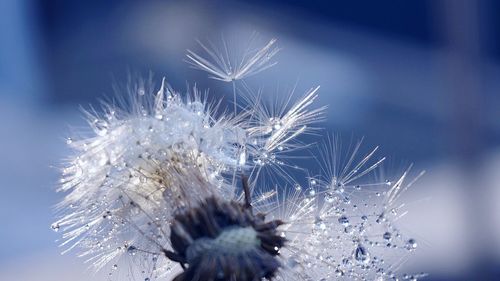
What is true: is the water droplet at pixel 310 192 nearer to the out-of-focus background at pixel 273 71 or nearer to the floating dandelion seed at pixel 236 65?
the floating dandelion seed at pixel 236 65

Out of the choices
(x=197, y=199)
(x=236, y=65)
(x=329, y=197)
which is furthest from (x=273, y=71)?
(x=197, y=199)

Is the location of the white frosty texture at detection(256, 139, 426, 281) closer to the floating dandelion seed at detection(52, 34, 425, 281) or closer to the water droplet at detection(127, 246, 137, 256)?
the floating dandelion seed at detection(52, 34, 425, 281)

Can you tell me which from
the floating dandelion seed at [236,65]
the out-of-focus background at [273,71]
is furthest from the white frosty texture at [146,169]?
the out-of-focus background at [273,71]

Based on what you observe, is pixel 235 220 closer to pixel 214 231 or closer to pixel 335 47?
pixel 214 231

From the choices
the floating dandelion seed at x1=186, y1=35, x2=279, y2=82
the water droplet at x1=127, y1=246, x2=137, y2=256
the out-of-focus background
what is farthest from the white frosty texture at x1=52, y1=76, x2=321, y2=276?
the out-of-focus background

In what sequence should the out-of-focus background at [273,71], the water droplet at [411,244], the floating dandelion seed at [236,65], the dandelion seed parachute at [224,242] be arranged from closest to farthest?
the dandelion seed parachute at [224,242]
the water droplet at [411,244]
the floating dandelion seed at [236,65]
the out-of-focus background at [273,71]
